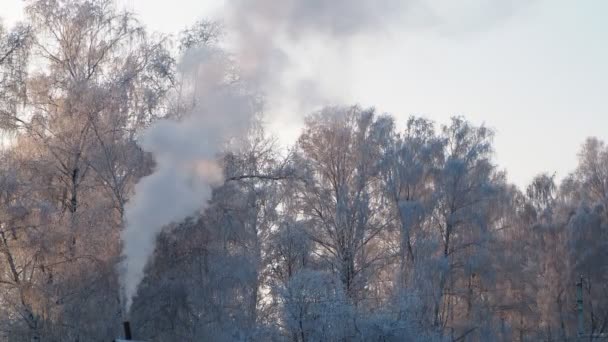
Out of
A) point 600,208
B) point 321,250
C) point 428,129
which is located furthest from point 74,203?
point 600,208

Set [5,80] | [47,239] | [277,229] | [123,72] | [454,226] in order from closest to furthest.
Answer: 1. [47,239]
2. [5,80]
3. [123,72]
4. [277,229]
5. [454,226]

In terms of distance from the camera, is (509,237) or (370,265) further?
(509,237)

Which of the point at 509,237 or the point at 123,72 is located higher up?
the point at 123,72

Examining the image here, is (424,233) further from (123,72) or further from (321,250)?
(123,72)

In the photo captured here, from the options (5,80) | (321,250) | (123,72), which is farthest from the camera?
(321,250)

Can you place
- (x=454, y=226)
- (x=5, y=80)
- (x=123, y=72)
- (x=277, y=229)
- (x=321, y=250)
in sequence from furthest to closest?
(x=454, y=226)
(x=321, y=250)
(x=277, y=229)
(x=123, y=72)
(x=5, y=80)

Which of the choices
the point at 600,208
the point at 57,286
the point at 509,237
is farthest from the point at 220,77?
the point at 600,208

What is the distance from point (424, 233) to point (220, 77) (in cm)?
1308

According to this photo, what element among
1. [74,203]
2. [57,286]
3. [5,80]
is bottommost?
[57,286]

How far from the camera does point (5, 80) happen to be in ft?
86.7

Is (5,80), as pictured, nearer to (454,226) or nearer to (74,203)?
(74,203)

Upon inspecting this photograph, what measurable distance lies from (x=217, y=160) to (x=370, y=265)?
11.7 meters

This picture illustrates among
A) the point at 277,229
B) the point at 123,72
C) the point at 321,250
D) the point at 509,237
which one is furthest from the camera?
the point at 509,237

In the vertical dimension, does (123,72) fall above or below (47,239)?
above
